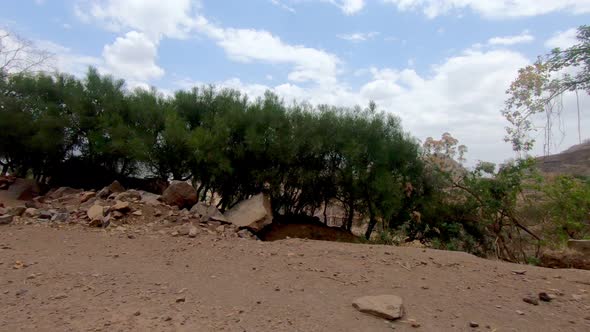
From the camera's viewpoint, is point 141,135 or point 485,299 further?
point 141,135

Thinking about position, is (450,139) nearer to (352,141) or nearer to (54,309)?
(352,141)

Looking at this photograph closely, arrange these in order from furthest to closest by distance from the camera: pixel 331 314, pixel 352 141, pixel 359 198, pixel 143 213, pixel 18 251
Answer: pixel 359 198, pixel 352 141, pixel 143 213, pixel 18 251, pixel 331 314

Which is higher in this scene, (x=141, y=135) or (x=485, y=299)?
(x=141, y=135)

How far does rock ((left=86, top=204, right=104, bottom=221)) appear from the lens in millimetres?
7609

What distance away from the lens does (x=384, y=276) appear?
4930 mm

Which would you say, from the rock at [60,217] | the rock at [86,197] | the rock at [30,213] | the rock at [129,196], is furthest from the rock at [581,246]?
the rock at [30,213]

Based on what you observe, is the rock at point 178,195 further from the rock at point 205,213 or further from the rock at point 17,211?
the rock at point 17,211

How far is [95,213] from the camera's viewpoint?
25.5 feet

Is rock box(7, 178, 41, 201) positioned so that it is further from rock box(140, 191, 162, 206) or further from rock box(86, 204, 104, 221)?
rock box(86, 204, 104, 221)

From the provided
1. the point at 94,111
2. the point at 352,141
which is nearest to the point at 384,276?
the point at 352,141

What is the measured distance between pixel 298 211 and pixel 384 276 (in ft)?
28.9

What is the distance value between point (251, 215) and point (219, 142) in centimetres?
258

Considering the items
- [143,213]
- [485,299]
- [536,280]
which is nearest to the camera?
[485,299]

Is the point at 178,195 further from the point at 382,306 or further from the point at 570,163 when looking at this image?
the point at 570,163
